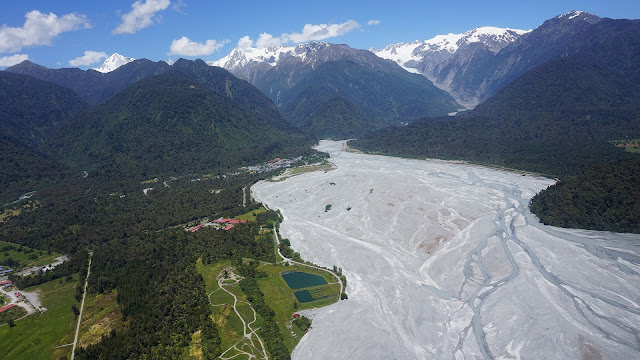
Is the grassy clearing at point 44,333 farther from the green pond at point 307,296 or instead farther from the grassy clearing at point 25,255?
the green pond at point 307,296

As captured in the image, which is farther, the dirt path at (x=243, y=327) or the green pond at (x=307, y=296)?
the green pond at (x=307, y=296)

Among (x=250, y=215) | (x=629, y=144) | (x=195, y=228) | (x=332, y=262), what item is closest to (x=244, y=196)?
(x=250, y=215)

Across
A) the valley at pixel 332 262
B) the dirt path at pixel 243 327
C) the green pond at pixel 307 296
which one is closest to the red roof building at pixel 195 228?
the valley at pixel 332 262

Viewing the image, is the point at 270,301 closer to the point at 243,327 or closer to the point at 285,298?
the point at 285,298

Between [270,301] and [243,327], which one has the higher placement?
[243,327]

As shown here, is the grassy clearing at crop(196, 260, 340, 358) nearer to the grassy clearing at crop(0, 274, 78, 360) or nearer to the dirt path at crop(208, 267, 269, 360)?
the dirt path at crop(208, 267, 269, 360)

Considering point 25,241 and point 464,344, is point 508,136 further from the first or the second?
point 25,241

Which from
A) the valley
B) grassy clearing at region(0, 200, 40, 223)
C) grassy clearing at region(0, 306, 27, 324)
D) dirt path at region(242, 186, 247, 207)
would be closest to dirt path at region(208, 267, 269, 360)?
the valley
